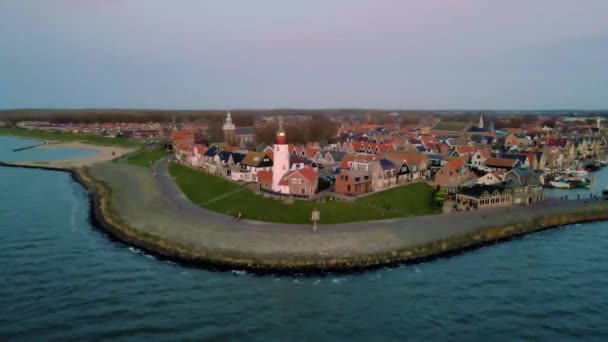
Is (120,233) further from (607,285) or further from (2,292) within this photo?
(607,285)

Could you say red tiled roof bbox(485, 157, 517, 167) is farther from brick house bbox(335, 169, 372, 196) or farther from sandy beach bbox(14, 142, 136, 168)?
sandy beach bbox(14, 142, 136, 168)

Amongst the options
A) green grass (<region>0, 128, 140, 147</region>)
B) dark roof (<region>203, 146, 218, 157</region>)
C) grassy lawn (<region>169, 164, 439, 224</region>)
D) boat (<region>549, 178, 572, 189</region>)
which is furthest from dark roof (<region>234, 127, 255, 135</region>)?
boat (<region>549, 178, 572, 189</region>)

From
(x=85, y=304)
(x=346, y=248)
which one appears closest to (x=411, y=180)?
(x=346, y=248)

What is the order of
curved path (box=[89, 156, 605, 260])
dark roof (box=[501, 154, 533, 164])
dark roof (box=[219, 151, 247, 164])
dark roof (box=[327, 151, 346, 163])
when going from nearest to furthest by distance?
1. curved path (box=[89, 156, 605, 260])
2. dark roof (box=[219, 151, 247, 164])
3. dark roof (box=[501, 154, 533, 164])
4. dark roof (box=[327, 151, 346, 163])

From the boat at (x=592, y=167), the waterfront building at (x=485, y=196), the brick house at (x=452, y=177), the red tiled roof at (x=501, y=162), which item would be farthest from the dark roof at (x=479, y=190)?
the boat at (x=592, y=167)

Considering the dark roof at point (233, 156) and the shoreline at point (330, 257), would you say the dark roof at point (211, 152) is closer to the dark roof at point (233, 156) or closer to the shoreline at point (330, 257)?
the dark roof at point (233, 156)

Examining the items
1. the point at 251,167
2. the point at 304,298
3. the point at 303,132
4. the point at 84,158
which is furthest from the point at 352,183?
the point at 84,158

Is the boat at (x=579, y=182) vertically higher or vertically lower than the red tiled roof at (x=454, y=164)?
lower

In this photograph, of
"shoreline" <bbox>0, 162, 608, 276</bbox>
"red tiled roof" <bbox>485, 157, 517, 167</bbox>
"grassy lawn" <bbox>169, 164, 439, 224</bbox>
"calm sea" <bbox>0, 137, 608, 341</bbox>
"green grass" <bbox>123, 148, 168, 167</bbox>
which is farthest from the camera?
"green grass" <bbox>123, 148, 168, 167</bbox>
